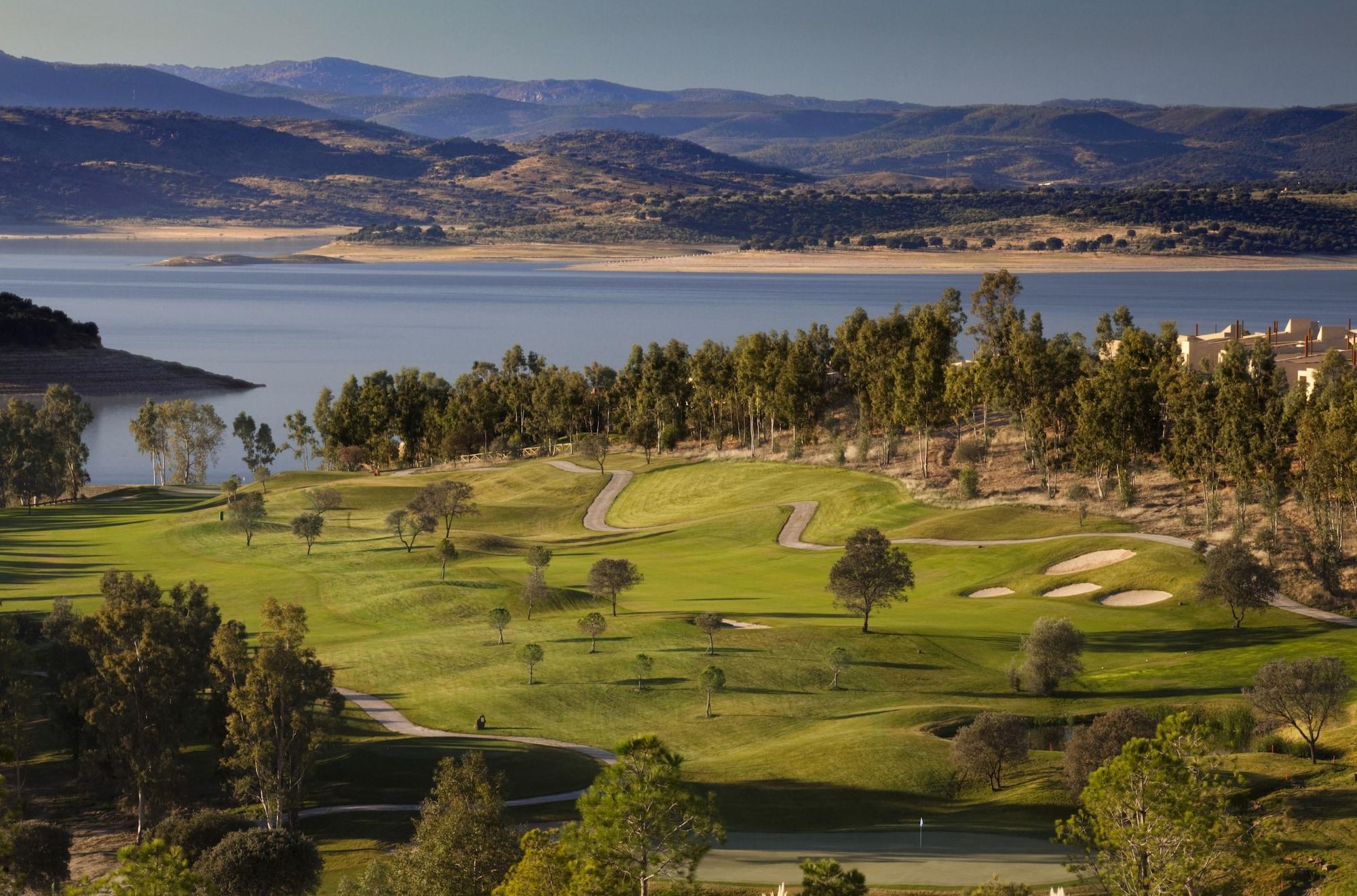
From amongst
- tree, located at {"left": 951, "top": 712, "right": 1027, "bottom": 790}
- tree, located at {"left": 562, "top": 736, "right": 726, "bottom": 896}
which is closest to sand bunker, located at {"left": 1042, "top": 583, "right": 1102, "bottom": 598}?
tree, located at {"left": 951, "top": 712, "right": 1027, "bottom": 790}

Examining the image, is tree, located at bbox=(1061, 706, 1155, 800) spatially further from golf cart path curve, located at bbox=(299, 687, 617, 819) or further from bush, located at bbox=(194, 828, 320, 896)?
bush, located at bbox=(194, 828, 320, 896)

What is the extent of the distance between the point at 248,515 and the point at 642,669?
41.2m

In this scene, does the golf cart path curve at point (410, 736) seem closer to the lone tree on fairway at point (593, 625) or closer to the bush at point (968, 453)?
the lone tree on fairway at point (593, 625)

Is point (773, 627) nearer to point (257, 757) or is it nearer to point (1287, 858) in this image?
point (257, 757)

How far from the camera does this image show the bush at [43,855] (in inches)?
1261

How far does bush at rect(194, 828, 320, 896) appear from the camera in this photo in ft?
98.3

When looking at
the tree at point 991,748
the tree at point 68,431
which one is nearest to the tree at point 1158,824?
the tree at point 991,748

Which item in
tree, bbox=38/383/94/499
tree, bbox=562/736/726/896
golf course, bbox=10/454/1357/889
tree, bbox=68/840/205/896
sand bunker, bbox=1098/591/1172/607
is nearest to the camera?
tree, bbox=562/736/726/896

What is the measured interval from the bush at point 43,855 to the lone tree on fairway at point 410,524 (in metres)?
41.6

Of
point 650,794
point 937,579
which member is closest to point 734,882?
point 650,794

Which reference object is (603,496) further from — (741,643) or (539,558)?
(741,643)

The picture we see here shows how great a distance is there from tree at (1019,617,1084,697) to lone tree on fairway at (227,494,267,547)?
163 ft

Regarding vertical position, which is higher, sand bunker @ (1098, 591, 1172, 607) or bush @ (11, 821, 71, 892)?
bush @ (11, 821, 71, 892)

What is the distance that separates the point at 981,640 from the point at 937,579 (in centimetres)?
1292
